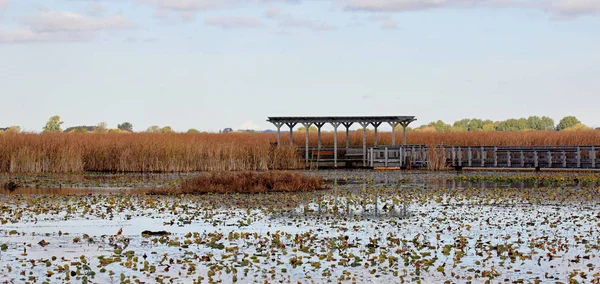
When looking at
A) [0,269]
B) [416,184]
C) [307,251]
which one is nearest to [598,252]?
[307,251]

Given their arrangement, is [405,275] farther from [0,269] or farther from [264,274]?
[0,269]

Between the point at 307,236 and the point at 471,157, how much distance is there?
28977mm

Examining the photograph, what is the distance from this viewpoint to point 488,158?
42.9 meters

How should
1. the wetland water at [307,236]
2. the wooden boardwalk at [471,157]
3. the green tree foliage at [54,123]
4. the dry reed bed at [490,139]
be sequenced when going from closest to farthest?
the wetland water at [307,236]
the wooden boardwalk at [471,157]
the dry reed bed at [490,139]
the green tree foliage at [54,123]

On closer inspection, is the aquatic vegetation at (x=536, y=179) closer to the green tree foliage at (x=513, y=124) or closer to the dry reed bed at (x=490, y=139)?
the dry reed bed at (x=490, y=139)

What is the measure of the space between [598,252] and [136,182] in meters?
20.5

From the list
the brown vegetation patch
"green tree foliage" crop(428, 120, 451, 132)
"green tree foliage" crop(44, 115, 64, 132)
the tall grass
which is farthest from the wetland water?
"green tree foliage" crop(428, 120, 451, 132)

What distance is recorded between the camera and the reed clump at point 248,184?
25.8m

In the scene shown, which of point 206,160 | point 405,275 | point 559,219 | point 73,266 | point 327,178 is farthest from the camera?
point 206,160

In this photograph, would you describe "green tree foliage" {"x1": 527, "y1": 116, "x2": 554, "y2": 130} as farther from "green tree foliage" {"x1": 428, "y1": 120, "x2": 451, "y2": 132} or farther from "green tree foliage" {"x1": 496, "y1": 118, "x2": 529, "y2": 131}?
"green tree foliage" {"x1": 428, "y1": 120, "x2": 451, "y2": 132}

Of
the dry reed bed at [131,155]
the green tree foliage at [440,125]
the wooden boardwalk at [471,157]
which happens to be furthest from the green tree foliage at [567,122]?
the dry reed bed at [131,155]

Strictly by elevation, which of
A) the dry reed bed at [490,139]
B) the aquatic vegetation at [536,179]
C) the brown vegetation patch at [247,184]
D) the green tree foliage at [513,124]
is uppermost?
the green tree foliage at [513,124]

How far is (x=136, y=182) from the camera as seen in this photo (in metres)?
31.4

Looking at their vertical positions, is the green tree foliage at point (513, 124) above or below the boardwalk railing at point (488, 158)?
above
